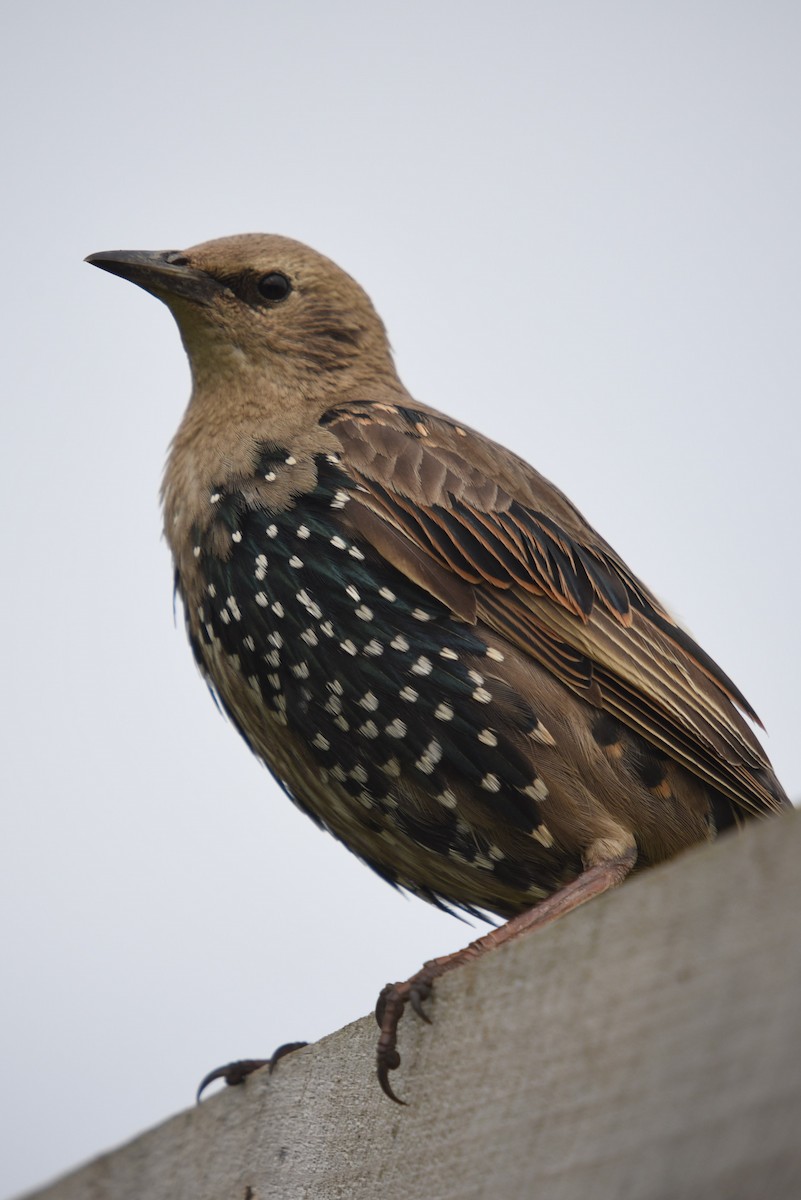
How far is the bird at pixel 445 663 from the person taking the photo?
323 cm

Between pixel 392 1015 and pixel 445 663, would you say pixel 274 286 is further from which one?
pixel 392 1015

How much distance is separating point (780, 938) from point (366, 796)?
2021mm

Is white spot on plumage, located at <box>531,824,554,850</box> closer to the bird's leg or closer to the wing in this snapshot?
the bird's leg

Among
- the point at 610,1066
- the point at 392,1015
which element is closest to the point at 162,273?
the point at 392,1015

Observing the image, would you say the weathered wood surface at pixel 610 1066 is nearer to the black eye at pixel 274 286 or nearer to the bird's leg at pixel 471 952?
the bird's leg at pixel 471 952

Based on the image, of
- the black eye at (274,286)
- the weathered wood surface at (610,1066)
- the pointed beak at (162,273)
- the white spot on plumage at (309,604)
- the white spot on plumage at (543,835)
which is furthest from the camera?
the black eye at (274,286)

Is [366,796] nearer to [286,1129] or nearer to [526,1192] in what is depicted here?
[286,1129]

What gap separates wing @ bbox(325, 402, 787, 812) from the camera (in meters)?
3.40

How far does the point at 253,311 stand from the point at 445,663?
147cm

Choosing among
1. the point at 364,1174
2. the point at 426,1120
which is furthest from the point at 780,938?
the point at 364,1174

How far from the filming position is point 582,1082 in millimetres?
1606

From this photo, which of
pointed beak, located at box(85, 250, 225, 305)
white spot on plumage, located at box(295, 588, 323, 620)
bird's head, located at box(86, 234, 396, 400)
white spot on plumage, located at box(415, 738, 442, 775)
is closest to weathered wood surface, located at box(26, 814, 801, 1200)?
white spot on plumage, located at box(415, 738, 442, 775)

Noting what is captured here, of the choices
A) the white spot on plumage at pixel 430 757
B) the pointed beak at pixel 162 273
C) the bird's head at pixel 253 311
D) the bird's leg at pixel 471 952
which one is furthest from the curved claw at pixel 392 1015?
the pointed beak at pixel 162 273

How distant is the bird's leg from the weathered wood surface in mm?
24
